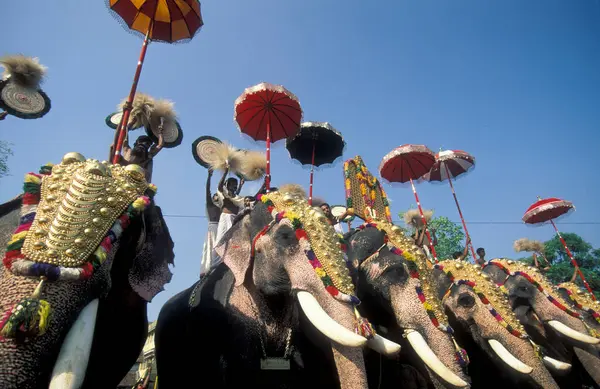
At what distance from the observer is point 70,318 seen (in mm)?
1970

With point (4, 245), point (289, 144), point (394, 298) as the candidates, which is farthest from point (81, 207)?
point (289, 144)

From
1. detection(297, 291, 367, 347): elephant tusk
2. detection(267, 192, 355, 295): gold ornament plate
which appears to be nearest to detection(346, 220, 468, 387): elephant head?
detection(267, 192, 355, 295): gold ornament plate

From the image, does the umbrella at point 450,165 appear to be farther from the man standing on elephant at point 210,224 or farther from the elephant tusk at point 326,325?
the elephant tusk at point 326,325

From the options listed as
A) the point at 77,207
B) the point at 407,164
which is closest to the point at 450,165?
the point at 407,164

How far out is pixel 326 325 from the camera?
2.97m

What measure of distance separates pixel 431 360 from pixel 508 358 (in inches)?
75.7

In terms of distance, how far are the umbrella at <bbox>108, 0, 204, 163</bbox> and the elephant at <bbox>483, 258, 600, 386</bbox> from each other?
20.3 ft

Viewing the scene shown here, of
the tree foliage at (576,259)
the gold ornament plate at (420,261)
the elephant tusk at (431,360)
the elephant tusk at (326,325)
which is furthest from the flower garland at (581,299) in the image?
the tree foliage at (576,259)

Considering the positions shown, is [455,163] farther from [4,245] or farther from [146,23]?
[4,245]

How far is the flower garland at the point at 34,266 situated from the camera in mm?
1693

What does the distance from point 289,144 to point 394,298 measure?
5.76m

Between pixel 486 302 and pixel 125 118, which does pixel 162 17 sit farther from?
pixel 486 302

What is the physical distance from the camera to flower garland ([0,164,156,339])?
66.7 inches

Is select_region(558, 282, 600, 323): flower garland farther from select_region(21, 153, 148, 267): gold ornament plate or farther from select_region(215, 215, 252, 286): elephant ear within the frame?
select_region(21, 153, 148, 267): gold ornament plate
